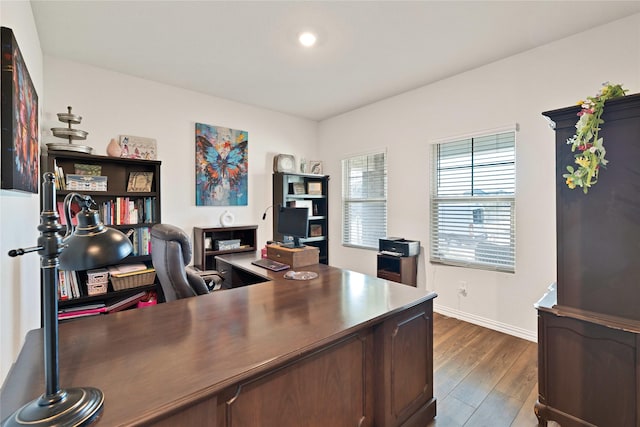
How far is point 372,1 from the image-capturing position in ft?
7.14

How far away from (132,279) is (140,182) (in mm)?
1055

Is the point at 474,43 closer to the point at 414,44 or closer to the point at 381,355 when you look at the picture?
the point at 414,44

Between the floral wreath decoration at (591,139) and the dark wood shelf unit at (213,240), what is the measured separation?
3.42 metres

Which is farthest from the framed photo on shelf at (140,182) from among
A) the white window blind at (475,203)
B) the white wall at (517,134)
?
the white window blind at (475,203)

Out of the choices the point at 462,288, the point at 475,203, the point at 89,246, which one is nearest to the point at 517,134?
the point at 475,203

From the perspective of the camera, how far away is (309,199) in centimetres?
496

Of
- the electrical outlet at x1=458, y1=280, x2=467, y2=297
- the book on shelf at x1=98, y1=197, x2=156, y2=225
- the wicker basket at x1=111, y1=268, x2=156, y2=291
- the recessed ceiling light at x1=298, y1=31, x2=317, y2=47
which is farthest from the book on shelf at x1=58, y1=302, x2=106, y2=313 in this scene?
the electrical outlet at x1=458, y1=280, x2=467, y2=297

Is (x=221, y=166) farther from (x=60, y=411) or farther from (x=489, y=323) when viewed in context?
(x=489, y=323)

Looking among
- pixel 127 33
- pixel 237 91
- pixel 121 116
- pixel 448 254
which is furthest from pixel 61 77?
pixel 448 254

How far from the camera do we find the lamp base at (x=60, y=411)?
728 mm

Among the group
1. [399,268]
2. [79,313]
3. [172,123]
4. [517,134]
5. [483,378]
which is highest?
[172,123]

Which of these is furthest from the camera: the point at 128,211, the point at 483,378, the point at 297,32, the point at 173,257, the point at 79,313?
the point at 128,211

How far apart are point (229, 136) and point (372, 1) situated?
260 centimetres

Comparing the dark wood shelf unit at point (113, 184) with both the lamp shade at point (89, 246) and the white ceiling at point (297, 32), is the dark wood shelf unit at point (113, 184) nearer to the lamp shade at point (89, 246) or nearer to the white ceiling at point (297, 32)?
the white ceiling at point (297, 32)
